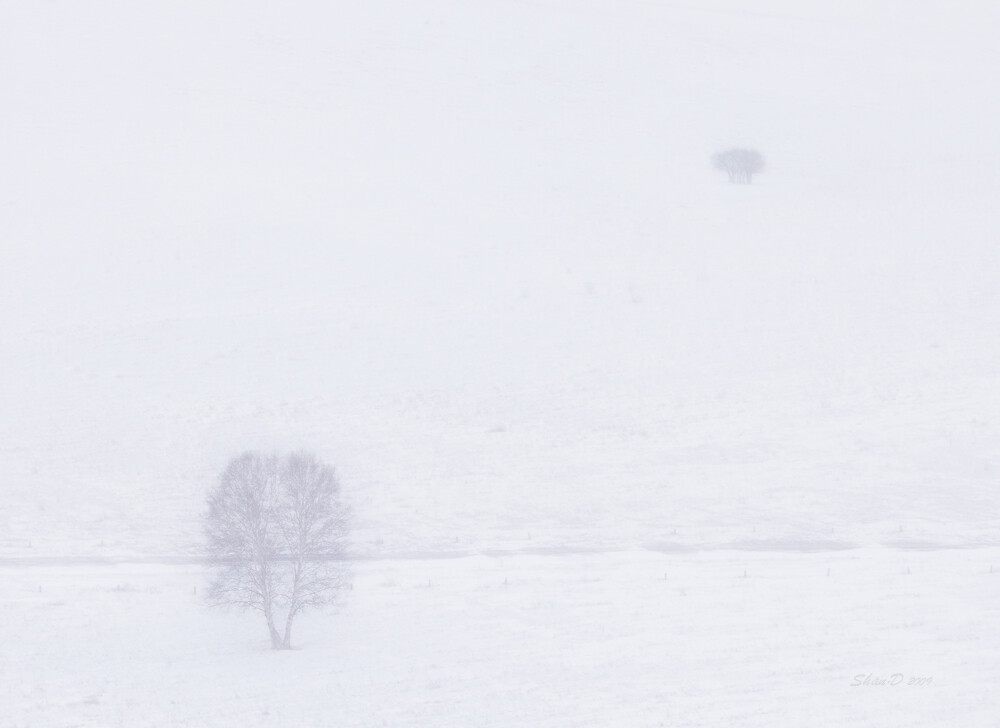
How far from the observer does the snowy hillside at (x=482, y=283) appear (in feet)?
82.6

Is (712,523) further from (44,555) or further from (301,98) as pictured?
(301,98)

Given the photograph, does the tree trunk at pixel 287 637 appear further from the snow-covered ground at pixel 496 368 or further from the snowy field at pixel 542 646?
the snow-covered ground at pixel 496 368

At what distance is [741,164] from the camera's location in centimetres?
5138

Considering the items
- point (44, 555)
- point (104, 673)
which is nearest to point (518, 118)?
point (44, 555)

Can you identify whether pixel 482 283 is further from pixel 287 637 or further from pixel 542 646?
pixel 542 646

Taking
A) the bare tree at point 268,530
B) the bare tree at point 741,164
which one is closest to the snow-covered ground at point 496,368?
the bare tree at point 741,164

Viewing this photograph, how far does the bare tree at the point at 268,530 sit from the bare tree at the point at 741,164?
36.2m

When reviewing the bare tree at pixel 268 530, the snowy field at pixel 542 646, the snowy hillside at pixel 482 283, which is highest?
the snowy hillside at pixel 482 283

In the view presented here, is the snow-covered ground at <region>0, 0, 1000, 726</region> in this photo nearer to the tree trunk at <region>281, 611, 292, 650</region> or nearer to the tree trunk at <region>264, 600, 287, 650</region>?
the tree trunk at <region>264, 600, 287, 650</region>

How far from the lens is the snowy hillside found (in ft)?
82.6

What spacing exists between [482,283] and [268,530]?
20.1m

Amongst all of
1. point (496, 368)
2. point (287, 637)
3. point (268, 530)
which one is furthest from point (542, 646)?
point (496, 368)

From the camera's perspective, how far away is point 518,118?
5712cm

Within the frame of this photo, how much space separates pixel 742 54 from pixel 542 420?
52.4m
